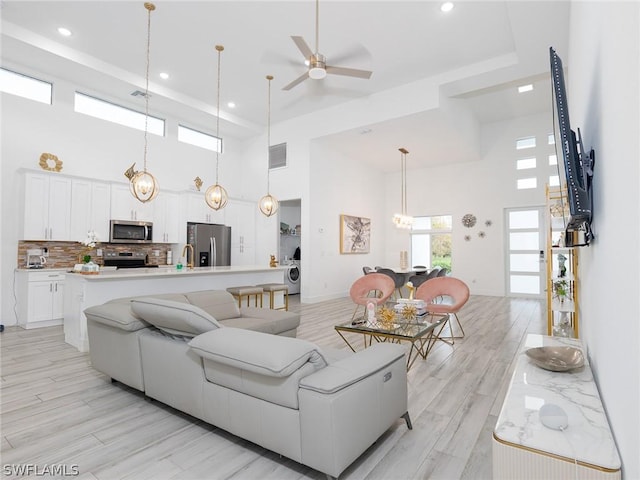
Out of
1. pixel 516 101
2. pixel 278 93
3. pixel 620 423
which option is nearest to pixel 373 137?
pixel 278 93

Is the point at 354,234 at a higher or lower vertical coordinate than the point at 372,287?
higher

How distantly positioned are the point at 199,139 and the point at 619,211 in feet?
28.4

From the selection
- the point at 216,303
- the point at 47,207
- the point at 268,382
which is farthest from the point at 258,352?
the point at 47,207

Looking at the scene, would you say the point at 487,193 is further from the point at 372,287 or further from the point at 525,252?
the point at 372,287

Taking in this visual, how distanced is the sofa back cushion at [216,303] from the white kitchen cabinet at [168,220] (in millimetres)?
4036

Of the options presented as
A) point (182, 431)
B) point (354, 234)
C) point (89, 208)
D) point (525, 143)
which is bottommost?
point (182, 431)

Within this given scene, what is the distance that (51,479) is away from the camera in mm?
1793


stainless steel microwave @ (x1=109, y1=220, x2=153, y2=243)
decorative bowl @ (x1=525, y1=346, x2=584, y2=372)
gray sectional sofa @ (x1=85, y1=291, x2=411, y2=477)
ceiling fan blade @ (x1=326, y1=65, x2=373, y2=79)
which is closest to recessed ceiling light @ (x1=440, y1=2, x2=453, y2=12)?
ceiling fan blade @ (x1=326, y1=65, x2=373, y2=79)

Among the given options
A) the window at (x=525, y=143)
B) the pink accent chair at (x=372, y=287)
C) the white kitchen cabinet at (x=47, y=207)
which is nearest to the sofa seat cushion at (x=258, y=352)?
the pink accent chair at (x=372, y=287)

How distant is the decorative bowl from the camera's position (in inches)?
73.4

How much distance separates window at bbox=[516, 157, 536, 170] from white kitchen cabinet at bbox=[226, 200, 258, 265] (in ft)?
21.9

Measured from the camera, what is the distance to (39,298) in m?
5.25

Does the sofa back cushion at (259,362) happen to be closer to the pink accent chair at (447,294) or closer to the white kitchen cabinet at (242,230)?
the pink accent chair at (447,294)

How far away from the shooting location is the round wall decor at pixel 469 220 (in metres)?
9.13
